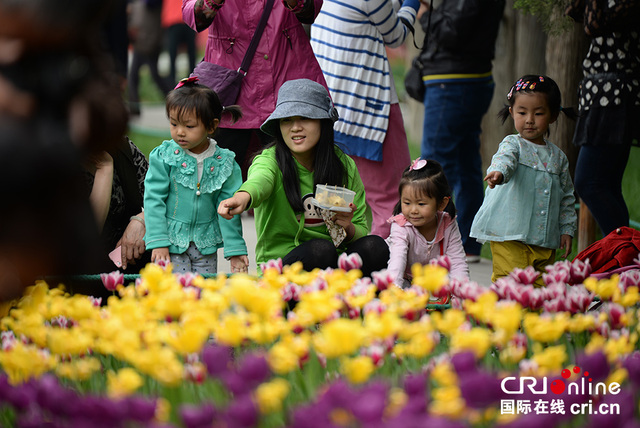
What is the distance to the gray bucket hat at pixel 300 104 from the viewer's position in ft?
13.2

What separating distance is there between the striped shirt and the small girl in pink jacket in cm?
99

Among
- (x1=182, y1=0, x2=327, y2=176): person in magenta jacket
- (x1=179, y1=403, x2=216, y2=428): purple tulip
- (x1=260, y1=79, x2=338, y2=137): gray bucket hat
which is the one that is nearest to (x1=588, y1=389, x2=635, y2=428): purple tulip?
(x1=179, y1=403, x2=216, y2=428): purple tulip

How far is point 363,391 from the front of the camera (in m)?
1.53

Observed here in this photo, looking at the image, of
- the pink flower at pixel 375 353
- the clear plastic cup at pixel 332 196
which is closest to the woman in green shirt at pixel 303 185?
the clear plastic cup at pixel 332 196

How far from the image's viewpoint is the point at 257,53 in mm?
4559

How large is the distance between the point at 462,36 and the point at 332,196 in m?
1.89

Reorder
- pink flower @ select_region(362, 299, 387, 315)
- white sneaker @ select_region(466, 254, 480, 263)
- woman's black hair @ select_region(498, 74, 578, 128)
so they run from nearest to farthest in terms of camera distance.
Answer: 1. pink flower @ select_region(362, 299, 387, 315)
2. woman's black hair @ select_region(498, 74, 578, 128)
3. white sneaker @ select_region(466, 254, 480, 263)

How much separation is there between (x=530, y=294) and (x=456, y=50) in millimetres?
3057

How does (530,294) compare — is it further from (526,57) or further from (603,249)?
(526,57)

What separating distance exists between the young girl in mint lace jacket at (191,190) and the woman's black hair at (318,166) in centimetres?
26

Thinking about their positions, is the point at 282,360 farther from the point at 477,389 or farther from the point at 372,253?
the point at 372,253

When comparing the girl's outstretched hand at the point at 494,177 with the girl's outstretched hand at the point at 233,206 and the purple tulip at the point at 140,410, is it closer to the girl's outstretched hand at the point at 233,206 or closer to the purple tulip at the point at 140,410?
the girl's outstretched hand at the point at 233,206

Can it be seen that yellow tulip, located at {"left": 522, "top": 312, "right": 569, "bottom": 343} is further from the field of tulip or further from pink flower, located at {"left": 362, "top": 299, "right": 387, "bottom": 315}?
pink flower, located at {"left": 362, "top": 299, "right": 387, "bottom": 315}

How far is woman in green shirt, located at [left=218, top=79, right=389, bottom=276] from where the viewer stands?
13.0 ft
